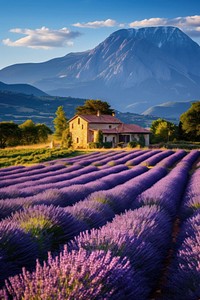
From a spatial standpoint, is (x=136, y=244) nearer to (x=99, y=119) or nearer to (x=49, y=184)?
(x=49, y=184)

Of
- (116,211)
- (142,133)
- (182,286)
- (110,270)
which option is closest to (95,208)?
(116,211)

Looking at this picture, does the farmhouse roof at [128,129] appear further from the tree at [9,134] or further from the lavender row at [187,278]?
the lavender row at [187,278]

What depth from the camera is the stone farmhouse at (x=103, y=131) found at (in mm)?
48562

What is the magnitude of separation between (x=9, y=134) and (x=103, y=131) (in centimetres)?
1240

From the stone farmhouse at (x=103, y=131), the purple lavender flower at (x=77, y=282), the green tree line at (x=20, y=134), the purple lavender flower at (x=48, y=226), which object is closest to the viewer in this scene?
the purple lavender flower at (x=77, y=282)

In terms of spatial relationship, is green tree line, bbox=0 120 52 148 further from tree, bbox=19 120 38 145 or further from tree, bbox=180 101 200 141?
tree, bbox=180 101 200 141

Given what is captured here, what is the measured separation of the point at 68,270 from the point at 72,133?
50.7m

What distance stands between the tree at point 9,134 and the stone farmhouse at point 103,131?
759 cm

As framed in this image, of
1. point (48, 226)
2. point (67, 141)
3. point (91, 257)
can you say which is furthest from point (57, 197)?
point (67, 141)

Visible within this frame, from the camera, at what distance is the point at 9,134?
→ 50.2 m

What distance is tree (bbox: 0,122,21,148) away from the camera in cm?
4906

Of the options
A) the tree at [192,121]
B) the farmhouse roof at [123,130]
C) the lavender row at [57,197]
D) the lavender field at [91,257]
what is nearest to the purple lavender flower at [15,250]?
the lavender field at [91,257]

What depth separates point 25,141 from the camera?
55.5m

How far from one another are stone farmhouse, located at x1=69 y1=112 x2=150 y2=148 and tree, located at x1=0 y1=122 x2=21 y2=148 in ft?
24.9
